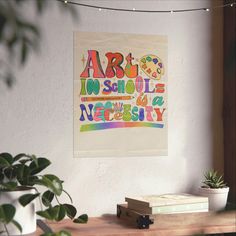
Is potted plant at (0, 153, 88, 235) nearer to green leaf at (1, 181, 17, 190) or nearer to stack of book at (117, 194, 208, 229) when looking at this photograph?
green leaf at (1, 181, 17, 190)

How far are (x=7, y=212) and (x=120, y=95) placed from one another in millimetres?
916

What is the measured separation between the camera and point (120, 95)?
7.89 feet

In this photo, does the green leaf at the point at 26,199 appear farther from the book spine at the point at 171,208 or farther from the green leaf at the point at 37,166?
the book spine at the point at 171,208

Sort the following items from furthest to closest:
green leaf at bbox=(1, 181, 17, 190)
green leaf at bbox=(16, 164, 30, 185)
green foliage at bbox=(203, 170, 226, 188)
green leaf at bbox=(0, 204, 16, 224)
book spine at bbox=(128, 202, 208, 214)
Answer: green foliage at bbox=(203, 170, 226, 188), book spine at bbox=(128, 202, 208, 214), green leaf at bbox=(16, 164, 30, 185), green leaf at bbox=(1, 181, 17, 190), green leaf at bbox=(0, 204, 16, 224)

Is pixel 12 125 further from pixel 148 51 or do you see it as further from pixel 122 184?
pixel 148 51

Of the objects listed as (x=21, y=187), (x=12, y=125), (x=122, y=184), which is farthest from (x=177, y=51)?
(x=21, y=187)

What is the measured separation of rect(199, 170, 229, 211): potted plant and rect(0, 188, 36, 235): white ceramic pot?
91 centimetres

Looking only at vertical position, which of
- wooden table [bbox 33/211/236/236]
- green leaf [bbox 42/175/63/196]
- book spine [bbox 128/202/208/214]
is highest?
green leaf [bbox 42/175/63/196]

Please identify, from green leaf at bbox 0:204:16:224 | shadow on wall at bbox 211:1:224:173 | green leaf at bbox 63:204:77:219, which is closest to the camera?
green leaf at bbox 0:204:16:224

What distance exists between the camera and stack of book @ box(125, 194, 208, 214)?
215 centimetres

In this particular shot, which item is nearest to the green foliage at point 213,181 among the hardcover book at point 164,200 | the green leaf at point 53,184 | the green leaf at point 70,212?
the hardcover book at point 164,200

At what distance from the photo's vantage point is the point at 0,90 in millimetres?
2203

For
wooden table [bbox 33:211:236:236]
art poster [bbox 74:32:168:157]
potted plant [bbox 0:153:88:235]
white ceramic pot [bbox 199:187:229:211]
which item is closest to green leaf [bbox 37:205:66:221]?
potted plant [bbox 0:153:88:235]

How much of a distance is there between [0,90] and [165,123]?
83 centimetres
